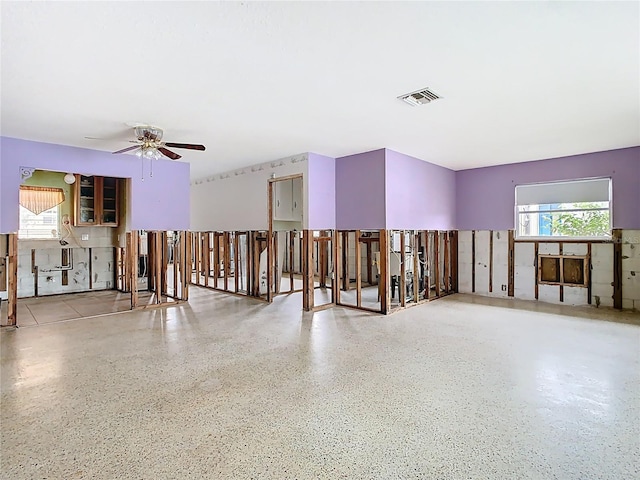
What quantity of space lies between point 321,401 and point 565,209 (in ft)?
18.8

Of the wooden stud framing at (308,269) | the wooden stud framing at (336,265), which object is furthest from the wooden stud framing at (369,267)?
the wooden stud framing at (308,269)

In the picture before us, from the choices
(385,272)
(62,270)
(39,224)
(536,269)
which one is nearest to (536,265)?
(536,269)

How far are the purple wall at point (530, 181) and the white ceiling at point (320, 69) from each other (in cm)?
108

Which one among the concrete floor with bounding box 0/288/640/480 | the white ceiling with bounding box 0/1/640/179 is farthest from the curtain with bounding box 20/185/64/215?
the concrete floor with bounding box 0/288/640/480

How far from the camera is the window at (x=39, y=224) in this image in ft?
21.5

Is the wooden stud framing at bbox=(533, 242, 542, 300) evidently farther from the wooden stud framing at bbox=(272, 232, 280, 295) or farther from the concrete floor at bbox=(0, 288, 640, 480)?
A: the wooden stud framing at bbox=(272, 232, 280, 295)

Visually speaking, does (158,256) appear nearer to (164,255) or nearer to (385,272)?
(164,255)

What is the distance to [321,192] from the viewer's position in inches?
230

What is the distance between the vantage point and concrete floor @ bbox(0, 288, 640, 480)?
1948 mm

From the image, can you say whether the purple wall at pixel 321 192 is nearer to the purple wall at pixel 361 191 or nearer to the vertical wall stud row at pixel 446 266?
the purple wall at pixel 361 191

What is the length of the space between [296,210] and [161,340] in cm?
369

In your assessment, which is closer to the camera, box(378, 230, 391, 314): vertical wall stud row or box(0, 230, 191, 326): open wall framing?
box(0, 230, 191, 326): open wall framing

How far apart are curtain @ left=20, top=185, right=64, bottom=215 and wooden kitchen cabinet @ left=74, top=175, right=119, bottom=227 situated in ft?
1.10

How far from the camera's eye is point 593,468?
190 cm
